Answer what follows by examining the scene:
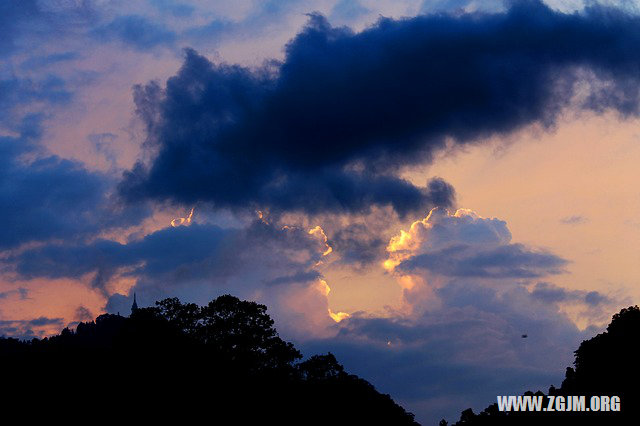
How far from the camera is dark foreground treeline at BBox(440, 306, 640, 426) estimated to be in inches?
3371

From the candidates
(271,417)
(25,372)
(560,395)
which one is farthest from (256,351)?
(560,395)

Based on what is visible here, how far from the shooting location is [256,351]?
363ft

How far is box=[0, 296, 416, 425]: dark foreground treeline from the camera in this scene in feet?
274

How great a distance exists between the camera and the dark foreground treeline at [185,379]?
3293 inches

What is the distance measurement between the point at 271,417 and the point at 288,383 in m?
11.4

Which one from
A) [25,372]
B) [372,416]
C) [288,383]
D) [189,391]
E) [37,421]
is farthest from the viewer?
[372,416]

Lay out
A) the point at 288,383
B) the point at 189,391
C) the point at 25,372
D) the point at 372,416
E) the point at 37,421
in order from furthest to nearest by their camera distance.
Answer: the point at 372,416, the point at 288,383, the point at 189,391, the point at 25,372, the point at 37,421

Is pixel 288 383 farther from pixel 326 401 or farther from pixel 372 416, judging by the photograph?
pixel 372 416

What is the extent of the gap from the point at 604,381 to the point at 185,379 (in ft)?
158

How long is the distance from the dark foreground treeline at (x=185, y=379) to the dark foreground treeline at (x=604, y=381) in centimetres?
2679

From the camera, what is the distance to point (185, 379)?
94.4 metres

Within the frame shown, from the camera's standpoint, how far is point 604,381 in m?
90.9

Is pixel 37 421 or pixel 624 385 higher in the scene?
pixel 624 385

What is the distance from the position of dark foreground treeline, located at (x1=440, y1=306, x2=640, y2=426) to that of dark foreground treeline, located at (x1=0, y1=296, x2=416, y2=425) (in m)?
26.8
